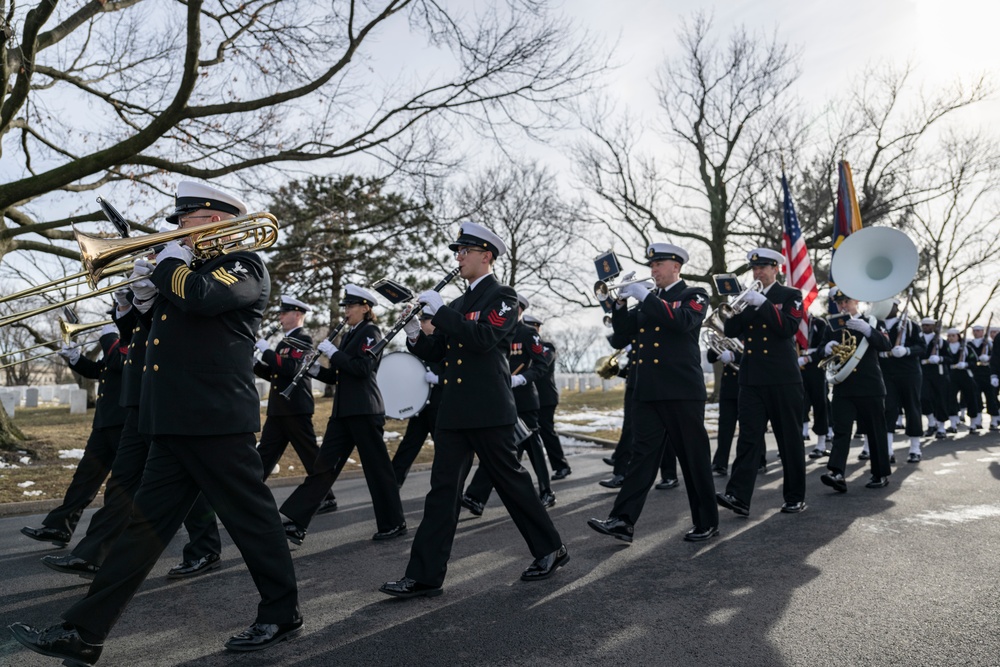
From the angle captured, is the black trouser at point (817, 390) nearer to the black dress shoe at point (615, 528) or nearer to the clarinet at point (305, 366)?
the black dress shoe at point (615, 528)

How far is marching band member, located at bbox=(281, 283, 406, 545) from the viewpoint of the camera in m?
6.43

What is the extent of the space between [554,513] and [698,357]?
2.23 m

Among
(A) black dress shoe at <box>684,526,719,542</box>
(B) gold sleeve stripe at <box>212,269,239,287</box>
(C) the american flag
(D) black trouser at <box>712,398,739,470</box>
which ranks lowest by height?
(A) black dress shoe at <box>684,526,719,542</box>

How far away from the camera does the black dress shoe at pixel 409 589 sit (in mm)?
4488

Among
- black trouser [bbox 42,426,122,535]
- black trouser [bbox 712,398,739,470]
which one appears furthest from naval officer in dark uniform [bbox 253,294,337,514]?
black trouser [bbox 712,398,739,470]

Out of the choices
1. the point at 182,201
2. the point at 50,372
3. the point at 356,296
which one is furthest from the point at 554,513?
the point at 50,372

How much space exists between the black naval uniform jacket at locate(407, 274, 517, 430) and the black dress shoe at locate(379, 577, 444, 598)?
0.92 m

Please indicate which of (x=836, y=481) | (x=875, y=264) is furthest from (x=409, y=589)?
(x=875, y=264)

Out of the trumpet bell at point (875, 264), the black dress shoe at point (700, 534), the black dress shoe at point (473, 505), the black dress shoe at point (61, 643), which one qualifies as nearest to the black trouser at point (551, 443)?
the black dress shoe at point (473, 505)

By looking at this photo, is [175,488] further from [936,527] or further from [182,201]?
[936,527]

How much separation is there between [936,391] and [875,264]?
795cm

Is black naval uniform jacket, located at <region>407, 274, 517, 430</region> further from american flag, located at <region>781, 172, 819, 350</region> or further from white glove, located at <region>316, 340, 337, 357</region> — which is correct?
american flag, located at <region>781, 172, 819, 350</region>

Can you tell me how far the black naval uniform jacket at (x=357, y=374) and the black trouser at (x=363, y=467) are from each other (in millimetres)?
81

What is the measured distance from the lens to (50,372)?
71938mm
